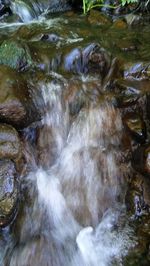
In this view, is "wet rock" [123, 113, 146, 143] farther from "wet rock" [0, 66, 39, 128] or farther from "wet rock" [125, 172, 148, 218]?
"wet rock" [0, 66, 39, 128]

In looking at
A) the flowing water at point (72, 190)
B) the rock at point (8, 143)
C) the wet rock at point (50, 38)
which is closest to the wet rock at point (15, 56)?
the flowing water at point (72, 190)

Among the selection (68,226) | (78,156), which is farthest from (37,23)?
(68,226)

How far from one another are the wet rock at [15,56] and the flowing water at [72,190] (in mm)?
279

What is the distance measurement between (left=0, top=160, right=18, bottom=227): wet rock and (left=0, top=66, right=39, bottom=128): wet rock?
569mm

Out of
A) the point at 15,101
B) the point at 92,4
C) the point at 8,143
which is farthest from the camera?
the point at 92,4

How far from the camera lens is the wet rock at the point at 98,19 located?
25.2 feet

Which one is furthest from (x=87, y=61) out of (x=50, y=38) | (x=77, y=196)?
(x=77, y=196)

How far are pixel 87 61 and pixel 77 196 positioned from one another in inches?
90.9

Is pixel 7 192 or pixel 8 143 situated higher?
pixel 8 143

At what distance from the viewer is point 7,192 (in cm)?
421

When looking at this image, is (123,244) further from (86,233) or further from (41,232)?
(41,232)

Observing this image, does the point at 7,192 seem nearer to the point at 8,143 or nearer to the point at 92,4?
the point at 8,143

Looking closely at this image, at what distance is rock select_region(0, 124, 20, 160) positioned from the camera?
4.39 meters

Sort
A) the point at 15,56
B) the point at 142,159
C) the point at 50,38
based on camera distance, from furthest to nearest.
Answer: the point at 50,38
the point at 15,56
the point at 142,159
